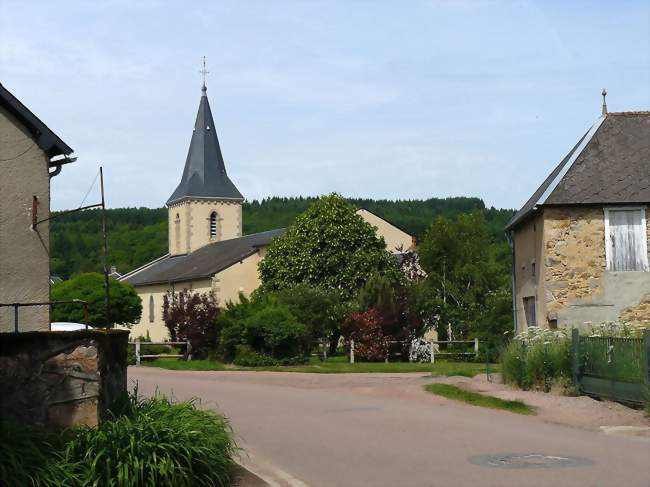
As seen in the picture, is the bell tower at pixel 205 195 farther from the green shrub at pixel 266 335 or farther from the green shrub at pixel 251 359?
the green shrub at pixel 251 359

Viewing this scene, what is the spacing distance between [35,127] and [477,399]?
9.94 m

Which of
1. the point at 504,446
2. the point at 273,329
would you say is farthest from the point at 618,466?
the point at 273,329

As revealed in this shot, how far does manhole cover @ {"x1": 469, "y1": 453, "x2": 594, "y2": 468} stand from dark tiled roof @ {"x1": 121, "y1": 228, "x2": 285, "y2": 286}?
4644 centimetres

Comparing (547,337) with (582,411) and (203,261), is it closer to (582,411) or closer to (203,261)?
(582,411)

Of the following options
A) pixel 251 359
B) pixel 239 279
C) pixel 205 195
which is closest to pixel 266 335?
pixel 251 359

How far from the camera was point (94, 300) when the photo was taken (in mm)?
46562

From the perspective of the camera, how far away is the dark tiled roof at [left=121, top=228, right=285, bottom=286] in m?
59.7

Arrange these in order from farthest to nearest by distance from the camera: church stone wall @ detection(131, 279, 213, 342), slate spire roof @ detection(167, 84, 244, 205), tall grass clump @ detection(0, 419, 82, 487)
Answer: slate spire roof @ detection(167, 84, 244, 205), church stone wall @ detection(131, 279, 213, 342), tall grass clump @ detection(0, 419, 82, 487)

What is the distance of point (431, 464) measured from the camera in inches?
442

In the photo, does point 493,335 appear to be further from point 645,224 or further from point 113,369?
point 113,369

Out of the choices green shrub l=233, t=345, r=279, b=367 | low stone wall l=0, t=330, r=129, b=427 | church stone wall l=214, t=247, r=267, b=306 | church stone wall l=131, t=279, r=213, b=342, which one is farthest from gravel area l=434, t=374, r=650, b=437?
church stone wall l=131, t=279, r=213, b=342

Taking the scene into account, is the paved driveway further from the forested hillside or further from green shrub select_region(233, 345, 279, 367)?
the forested hillside

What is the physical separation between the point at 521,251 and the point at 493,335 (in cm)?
1131

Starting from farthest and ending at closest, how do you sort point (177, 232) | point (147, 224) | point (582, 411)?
point (147, 224)
point (177, 232)
point (582, 411)
